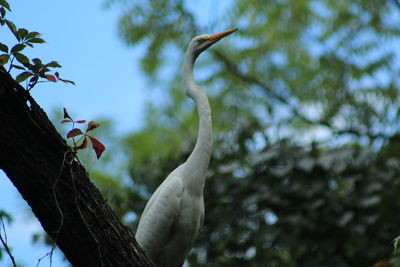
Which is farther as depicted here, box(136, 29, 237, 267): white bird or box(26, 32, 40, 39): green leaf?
box(136, 29, 237, 267): white bird

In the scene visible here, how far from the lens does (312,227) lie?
5375 mm

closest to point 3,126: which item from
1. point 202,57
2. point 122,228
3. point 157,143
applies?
point 122,228

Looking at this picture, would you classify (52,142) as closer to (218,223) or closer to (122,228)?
(122,228)

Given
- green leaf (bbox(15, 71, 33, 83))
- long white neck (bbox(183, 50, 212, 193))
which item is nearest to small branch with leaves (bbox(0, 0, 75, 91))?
green leaf (bbox(15, 71, 33, 83))

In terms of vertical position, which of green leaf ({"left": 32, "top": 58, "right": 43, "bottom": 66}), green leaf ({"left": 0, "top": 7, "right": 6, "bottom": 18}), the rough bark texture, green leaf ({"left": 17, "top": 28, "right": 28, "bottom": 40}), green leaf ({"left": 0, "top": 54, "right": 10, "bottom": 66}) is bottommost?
the rough bark texture

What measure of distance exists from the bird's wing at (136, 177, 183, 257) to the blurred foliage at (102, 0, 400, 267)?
79.7 inches

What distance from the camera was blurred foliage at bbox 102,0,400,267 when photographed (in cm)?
541

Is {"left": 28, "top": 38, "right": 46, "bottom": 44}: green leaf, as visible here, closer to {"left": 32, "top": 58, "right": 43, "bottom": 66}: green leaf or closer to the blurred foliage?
{"left": 32, "top": 58, "right": 43, "bottom": 66}: green leaf

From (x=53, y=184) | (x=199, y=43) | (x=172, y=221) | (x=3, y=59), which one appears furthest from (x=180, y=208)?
(x=3, y=59)

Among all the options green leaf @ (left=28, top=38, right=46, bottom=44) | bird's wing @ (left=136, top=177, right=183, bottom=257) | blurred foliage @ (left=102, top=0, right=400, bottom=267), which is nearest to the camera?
green leaf @ (left=28, top=38, right=46, bottom=44)

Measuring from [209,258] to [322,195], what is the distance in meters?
1.20

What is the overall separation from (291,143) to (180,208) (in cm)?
278

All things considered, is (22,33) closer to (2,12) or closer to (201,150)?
(2,12)

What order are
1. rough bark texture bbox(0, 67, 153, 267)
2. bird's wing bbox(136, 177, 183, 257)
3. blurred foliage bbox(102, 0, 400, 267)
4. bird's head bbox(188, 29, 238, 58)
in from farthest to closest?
1. blurred foliage bbox(102, 0, 400, 267)
2. bird's head bbox(188, 29, 238, 58)
3. bird's wing bbox(136, 177, 183, 257)
4. rough bark texture bbox(0, 67, 153, 267)
